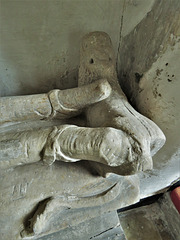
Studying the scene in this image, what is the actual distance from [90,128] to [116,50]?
1.11 meters

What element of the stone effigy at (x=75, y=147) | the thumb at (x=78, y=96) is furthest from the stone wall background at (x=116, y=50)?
the thumb at (x=78, y=96)

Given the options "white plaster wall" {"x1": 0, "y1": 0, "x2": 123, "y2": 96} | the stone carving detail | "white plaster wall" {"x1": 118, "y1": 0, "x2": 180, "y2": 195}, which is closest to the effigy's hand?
the stone carving detail

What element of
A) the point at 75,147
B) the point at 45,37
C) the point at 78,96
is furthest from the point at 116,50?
the point at 75,147

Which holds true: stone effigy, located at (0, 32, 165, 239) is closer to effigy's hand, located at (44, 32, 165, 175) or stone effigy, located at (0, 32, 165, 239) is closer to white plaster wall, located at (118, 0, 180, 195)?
effigy's hand, located at (44, 32, 165, 175)

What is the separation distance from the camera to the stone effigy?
3.13ft

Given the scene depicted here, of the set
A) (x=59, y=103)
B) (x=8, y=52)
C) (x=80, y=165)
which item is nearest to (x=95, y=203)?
(x=80, y=165)

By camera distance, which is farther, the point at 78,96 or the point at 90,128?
the point at 78,96

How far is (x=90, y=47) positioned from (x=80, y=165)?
0.88 m

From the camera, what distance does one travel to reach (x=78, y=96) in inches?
48.1

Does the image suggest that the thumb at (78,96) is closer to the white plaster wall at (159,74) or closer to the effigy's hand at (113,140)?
the effigy's hand at (113,140)

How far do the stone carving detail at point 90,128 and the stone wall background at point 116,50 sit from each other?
21 cm

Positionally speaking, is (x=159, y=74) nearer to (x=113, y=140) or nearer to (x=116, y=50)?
(x=113, y=140)

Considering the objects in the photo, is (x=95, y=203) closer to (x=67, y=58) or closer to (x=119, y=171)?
(x=119, y=171)

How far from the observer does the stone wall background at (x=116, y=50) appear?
118 centimetres
